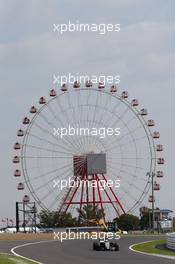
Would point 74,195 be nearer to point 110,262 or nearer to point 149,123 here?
point 149,123

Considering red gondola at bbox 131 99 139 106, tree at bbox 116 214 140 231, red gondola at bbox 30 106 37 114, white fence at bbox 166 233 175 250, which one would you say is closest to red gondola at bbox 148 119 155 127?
red gondola at bbox 131 99 139 106

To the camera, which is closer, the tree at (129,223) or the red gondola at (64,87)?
the red gondola at (64,87)

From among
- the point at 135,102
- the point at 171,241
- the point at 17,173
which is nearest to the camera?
the point at 171,241

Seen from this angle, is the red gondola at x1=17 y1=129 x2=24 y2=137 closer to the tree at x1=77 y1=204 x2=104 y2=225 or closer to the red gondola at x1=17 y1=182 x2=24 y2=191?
the red gondola at x1=17 y1=182 x2=24 y2=191

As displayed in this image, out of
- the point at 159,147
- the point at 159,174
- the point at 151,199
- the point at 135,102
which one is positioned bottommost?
the point at 151,199

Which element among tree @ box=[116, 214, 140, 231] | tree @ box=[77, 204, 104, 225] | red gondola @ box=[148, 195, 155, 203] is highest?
red gondola @ box=[148, 195, 155, 203]

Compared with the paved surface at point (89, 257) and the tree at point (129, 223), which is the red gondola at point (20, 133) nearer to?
the paved surface at point (89, 257)

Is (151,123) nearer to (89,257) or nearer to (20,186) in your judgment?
(20,186)

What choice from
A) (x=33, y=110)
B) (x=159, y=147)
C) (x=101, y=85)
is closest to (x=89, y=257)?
(x=33, y=110)

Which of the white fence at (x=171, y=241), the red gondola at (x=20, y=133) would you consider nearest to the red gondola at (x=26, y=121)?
the red gondola at (x=20, y=133)

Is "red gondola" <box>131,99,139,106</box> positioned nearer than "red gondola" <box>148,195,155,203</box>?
Yes

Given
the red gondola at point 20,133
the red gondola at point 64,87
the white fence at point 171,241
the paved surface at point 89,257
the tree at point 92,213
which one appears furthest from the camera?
the red gondola at point 20,133

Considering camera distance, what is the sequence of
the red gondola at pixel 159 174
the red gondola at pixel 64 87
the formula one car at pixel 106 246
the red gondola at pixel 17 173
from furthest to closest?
the red gondola at pixel 159 174 → the red gondola at pixel 64 87 → the red gondola at pixel 17 173 → the formula one car at pixel 106 246

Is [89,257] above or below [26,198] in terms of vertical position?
below
